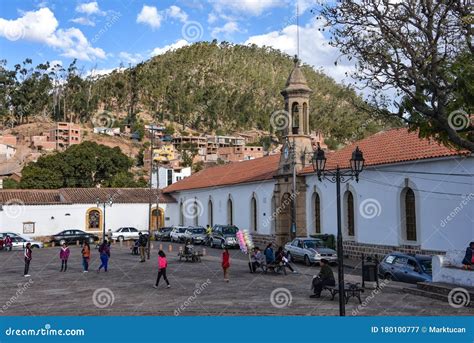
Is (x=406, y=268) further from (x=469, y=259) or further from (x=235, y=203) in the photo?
(x=235, y=203)

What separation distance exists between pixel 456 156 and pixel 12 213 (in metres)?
39.5

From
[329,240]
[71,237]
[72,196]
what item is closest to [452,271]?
[329,240]

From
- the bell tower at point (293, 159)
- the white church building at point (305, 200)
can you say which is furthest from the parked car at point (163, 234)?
the bell tower at point (293, 159)

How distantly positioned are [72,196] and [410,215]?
36192mm

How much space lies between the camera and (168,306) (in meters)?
15.0

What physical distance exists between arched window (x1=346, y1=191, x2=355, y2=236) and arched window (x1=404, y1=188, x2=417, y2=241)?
436cm

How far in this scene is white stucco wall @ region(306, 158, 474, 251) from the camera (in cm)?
2266

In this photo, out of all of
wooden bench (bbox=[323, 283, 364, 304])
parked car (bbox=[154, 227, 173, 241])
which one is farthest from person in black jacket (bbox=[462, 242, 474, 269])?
parked car (bbox=[154, 227, 173, 241])

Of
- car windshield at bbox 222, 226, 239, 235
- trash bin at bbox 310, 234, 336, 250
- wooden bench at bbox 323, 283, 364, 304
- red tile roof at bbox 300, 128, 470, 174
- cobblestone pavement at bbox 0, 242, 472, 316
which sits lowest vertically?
cobblestone pavement at bbox 0, 242, 472, 316

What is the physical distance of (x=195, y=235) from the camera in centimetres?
4331

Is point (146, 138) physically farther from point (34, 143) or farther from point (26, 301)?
point (26, 301)

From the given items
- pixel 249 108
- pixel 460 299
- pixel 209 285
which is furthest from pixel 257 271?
pixel 249 108

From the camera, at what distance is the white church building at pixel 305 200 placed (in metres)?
23.8

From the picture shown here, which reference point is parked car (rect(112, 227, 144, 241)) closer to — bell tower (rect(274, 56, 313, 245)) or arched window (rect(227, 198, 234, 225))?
arched window (rect(227, 198, 234, 225))
